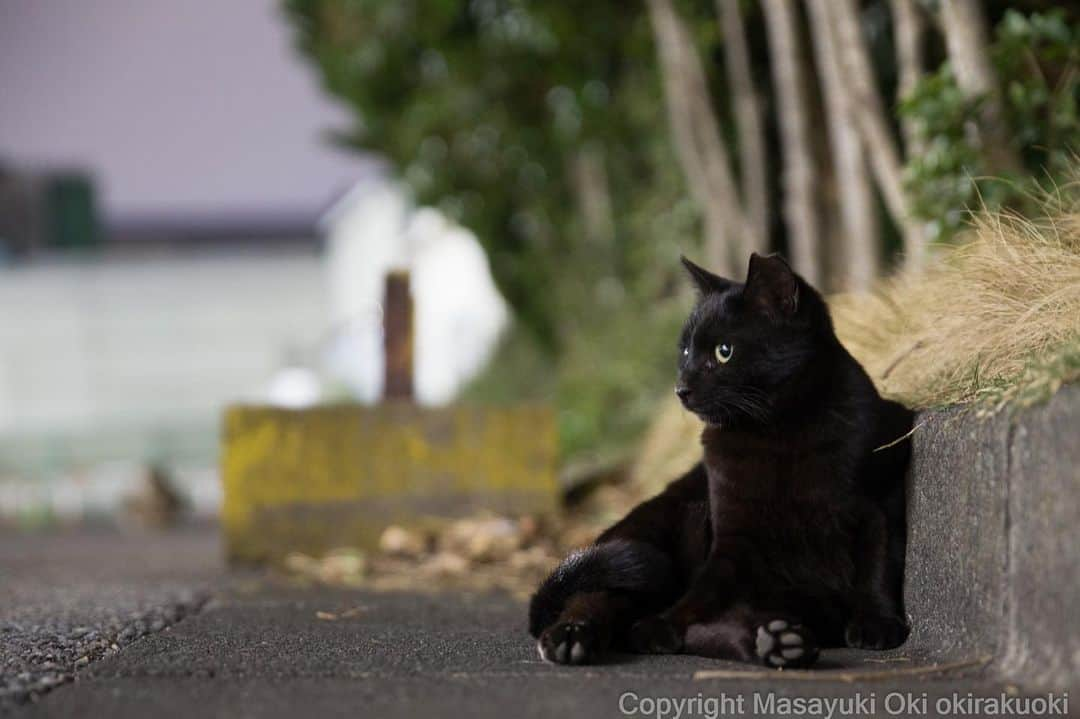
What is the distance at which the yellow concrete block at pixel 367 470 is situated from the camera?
207 inches

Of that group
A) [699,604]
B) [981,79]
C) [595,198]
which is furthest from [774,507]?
[595,198]

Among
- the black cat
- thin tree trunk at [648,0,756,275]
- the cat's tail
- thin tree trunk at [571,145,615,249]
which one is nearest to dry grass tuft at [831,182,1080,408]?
the black cat

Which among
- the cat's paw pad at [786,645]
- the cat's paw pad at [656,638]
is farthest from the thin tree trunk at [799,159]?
the cat's paw pad at [786,645]

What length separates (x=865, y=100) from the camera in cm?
466

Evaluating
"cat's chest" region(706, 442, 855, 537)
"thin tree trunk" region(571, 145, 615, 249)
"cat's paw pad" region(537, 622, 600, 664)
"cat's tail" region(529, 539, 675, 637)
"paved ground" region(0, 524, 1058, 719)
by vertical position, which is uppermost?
"thin tree trunk" region(571, 145, 615, 249)

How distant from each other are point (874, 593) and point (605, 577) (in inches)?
23.3

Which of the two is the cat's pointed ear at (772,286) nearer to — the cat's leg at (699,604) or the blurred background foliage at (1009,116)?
the cat's leg at (699,604)

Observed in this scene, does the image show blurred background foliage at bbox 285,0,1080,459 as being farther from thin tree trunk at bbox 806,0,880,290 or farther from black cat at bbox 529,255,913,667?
black cat at bbox 529,255,913,667

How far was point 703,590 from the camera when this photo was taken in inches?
99.5

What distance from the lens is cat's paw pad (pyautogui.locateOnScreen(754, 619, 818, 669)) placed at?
230 cm

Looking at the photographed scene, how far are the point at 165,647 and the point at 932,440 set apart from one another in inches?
69.2

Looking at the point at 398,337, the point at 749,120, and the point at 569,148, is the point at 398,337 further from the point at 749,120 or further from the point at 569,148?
the point at 569,148

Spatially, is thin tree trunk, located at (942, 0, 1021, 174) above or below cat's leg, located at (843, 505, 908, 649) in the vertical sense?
above

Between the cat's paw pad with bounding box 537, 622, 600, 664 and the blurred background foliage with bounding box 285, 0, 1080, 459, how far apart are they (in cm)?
238
